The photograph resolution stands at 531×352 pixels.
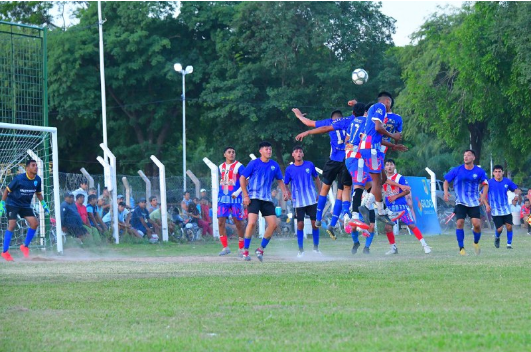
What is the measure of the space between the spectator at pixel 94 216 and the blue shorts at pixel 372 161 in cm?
1161

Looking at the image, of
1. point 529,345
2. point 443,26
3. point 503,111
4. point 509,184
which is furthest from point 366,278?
point 443,26

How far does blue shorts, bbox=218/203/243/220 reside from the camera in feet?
60.3

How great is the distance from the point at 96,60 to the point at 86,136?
237 inches

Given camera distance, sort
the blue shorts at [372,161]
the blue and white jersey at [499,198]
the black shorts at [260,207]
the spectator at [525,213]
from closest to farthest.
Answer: the blue shorts at [372,161], the black shorts at [260,207], the blue and white jersey at [499,198], the spectator at [525,213]

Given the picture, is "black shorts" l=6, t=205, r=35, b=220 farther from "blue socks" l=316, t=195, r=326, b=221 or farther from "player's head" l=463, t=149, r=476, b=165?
"player's head" l=463, t=149, r=476, b=165

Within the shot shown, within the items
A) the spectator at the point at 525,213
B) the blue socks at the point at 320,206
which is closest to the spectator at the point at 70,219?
the blue socks at the point at 320,206

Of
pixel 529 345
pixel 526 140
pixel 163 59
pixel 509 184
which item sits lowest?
pixel 529 345

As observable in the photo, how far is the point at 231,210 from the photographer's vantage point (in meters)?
18.4

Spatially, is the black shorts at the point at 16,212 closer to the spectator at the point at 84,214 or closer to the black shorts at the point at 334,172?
the spectator at the point at 84,214

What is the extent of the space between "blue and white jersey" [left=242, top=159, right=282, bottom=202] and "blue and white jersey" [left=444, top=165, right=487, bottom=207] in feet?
12.4

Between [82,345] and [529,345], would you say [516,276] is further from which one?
[82,345]

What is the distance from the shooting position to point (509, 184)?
22062 mm

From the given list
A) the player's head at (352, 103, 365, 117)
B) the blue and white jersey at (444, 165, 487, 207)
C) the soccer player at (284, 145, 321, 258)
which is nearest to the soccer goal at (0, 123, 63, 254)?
the soccer player at (284, 145, 321, 258)

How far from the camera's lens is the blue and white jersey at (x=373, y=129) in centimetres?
1492
